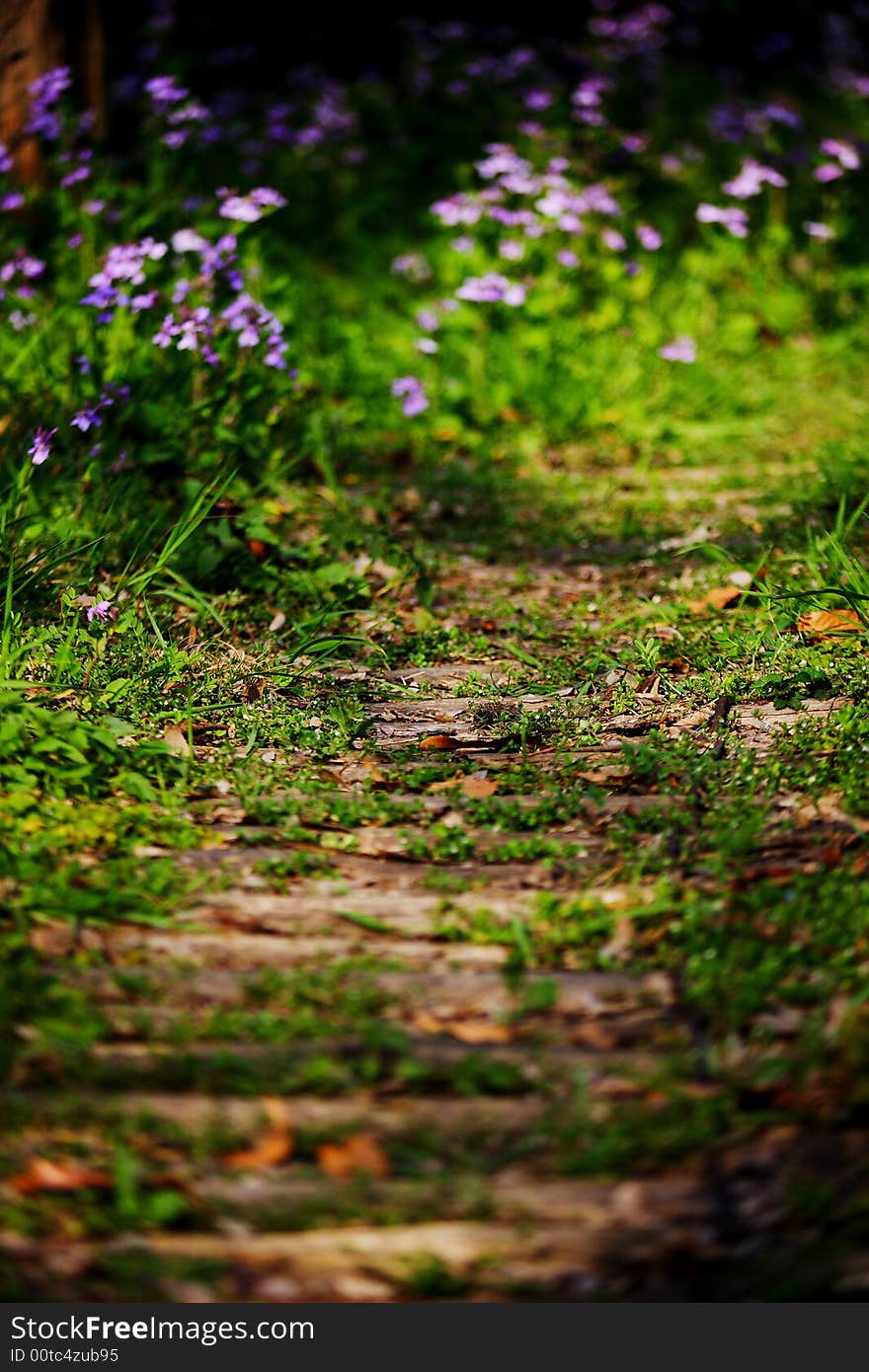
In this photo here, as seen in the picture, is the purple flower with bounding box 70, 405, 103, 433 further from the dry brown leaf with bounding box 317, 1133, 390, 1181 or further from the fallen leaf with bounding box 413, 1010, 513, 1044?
the dry brown leaf with bounding box 317, 1133, 390, 1181

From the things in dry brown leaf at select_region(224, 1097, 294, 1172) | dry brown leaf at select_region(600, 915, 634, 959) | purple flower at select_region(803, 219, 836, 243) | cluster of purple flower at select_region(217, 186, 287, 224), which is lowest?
dry brown leaf at select_region(600, 915, 634, 959)

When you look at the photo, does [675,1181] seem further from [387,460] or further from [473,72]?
[473,72]

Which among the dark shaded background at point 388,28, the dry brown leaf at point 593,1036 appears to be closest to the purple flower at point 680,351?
the dry brown leaf at point 593,1036

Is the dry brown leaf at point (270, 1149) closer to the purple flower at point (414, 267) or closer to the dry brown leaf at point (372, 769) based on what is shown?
the dry brown leaf at point (372, 769)

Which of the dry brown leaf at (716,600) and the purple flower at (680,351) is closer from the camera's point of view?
the dry brown leaf at (716,600)

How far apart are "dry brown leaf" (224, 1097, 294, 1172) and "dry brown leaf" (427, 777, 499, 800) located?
1.01 m

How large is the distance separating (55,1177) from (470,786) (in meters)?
1.31

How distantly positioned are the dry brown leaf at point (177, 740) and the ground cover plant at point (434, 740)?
14 mm

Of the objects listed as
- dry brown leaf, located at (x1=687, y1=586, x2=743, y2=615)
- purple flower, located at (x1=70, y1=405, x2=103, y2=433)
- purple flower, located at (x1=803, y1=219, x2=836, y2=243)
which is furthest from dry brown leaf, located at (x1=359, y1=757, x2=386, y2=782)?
purple flower, located at (x1=803, y1=219, x2=836, y2=243)

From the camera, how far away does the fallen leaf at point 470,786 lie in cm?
278

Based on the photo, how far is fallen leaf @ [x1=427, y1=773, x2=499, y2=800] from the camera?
9.13ft

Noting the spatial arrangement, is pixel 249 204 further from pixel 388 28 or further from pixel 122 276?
pixel 388 28

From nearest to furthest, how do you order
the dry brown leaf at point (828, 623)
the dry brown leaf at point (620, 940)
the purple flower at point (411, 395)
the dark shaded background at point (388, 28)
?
1. the dry brown leaf at point (620, 940)
2. the dry brown leaf at point (828, 623)
3. the purple flower at point (411, 395)
4. the dark shaded background at point (388, 28)

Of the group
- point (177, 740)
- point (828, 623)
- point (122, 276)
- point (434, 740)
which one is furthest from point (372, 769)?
point (122, 276)
